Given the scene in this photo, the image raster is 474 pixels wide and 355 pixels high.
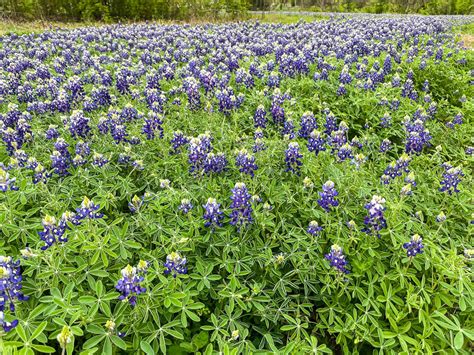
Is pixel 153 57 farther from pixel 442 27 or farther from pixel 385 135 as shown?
pixel 442 27

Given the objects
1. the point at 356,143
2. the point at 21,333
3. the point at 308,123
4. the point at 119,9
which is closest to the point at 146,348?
the point at 21,333

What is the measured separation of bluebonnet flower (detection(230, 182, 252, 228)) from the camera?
2908 millimetres

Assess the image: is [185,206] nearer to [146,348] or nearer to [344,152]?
[146,348]

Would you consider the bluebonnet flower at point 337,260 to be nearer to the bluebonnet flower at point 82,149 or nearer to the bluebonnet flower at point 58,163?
the bluebonnet flower at point 58,163

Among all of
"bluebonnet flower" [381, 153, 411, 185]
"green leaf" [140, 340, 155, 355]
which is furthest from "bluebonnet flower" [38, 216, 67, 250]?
"bluebonnet flower" [381, 153, 411, 185]

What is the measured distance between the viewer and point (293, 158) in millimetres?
3535

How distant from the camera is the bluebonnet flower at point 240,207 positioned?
291cm

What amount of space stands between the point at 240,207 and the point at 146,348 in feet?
4.08

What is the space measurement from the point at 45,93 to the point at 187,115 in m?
2.38

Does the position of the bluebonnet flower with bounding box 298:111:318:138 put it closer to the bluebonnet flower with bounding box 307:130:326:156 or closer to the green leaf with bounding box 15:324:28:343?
the bluebonnet flower with bounding box 307:130:326:156

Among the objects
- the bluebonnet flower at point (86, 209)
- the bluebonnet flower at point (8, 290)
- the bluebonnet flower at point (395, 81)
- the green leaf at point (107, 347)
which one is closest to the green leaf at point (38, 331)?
the bluebonnet flower at point (8, 290)

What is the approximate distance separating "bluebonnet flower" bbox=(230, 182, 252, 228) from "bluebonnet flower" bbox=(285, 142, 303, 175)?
79 centimetres

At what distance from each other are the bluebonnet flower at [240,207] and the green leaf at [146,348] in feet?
3.64

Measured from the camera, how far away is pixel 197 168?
3561 millimetres
